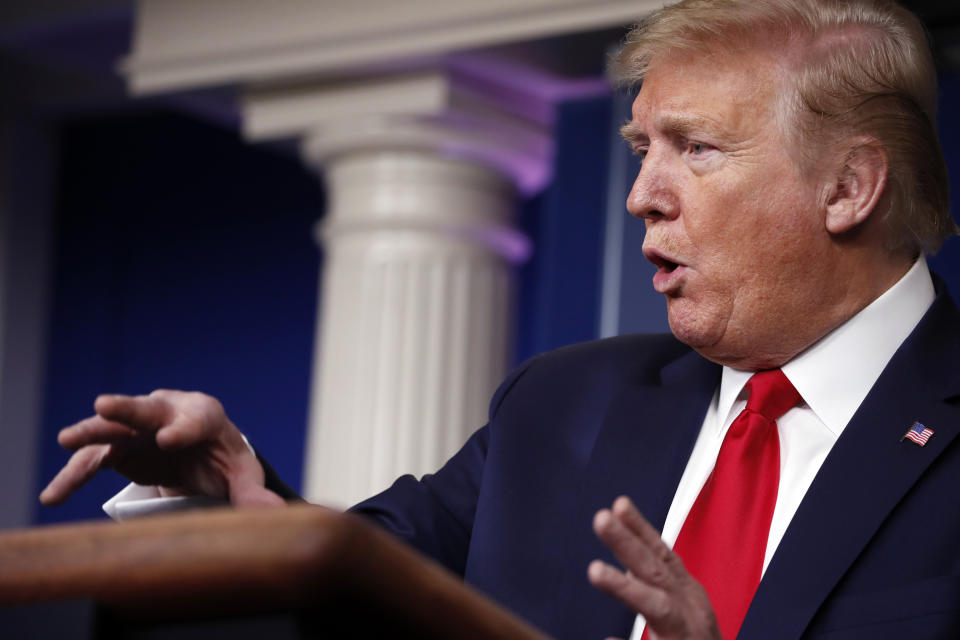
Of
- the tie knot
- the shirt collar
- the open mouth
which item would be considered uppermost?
the open mouth

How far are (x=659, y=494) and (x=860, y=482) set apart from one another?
240 millimetres

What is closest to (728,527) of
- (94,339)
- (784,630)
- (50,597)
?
(784,630)

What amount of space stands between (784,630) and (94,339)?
362 centimetres

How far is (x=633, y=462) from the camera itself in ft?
5.07

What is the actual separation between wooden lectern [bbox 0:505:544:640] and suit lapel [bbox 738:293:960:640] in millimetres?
745

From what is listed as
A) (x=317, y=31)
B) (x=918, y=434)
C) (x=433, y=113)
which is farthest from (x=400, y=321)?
(x=918, y=434)

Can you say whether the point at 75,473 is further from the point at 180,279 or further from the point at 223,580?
the point at 180,279

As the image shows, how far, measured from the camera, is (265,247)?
168 inches

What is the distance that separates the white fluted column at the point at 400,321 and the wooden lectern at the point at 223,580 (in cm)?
235

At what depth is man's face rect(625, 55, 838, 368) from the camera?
153 centimetres

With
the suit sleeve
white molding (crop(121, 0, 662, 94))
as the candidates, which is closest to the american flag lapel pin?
the suit sleeve

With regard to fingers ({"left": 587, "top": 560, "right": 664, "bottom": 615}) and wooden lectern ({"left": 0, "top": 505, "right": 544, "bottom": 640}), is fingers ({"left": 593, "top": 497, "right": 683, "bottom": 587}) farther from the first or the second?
wooden lectern ({"left": 0, "top": 505, "right": 544, "bottom": 640})

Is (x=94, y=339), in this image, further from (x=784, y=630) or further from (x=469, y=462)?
(x=784, y=630)

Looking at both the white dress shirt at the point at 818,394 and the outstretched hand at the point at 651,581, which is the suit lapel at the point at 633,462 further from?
the outstretched hand at the point at 651,581
